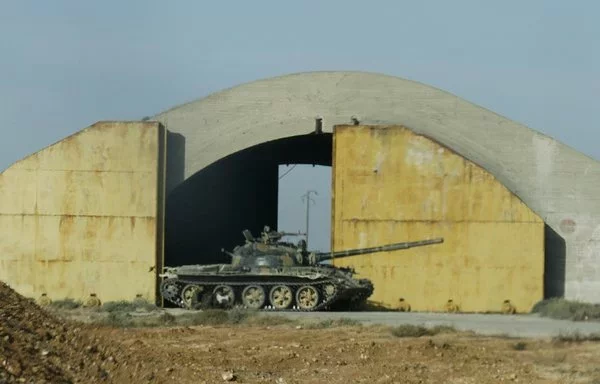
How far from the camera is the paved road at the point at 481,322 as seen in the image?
→ 2902 cm

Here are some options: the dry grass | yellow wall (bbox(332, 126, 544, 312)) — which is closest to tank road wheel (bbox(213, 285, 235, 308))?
yellow wall (bbox(332, 126, 544, 312))

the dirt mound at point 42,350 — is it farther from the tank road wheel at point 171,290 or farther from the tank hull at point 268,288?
the tank road wheel at point 171,290

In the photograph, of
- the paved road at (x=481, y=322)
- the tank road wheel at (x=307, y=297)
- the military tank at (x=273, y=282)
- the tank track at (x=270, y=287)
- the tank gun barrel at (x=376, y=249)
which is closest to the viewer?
the paved road at (x=481, y=322)

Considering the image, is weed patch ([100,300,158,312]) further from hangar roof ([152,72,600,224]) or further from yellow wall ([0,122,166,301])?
hangar roof ([152,72,600,224])

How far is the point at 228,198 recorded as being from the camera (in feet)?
167

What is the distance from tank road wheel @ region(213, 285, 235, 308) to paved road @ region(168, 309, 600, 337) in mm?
1269

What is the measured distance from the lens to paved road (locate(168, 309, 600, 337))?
95.2 ft

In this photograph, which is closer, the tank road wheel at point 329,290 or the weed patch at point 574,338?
the weed patch at point 574,338

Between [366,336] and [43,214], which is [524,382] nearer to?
[366,336]

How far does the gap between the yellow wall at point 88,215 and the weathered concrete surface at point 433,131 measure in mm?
1777

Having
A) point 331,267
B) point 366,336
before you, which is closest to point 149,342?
point 366,336

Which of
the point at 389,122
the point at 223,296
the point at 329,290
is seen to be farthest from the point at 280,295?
the point at 389,122

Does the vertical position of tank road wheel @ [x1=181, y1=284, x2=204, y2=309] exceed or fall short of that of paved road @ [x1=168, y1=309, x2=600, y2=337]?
it exceeds it

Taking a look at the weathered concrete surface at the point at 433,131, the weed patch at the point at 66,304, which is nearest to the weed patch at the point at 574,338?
the weathered concrete surface at the point at 433,131
